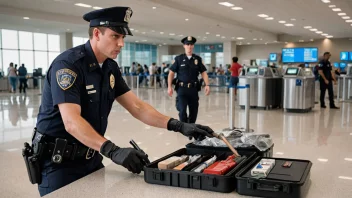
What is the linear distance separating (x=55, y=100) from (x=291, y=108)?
329 inches

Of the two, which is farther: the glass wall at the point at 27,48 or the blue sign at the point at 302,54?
the glass wall at the point at 27,48

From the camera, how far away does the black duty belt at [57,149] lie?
162cm

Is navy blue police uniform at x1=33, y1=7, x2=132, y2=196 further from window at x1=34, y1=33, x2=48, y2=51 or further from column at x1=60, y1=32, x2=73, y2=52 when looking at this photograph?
window at x1=34, y1=33, x2=48, y2=51

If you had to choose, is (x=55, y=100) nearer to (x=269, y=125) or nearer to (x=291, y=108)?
(x=269, y=125)

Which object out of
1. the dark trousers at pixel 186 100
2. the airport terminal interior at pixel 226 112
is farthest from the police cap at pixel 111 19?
the dark trousers at pixel 186 100

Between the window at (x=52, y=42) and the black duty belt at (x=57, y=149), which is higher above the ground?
the window at (x=52, y=42)

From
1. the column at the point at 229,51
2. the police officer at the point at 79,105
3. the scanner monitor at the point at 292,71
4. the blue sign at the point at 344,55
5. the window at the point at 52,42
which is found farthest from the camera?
the column at the point at 229,51

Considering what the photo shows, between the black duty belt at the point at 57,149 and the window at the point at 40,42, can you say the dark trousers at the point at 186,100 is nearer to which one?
the black duty belt at the point at 57,149

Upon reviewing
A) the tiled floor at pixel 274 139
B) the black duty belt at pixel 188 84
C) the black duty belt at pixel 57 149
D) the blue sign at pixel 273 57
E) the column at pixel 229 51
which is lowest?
the tiled floor at pixel 274 139

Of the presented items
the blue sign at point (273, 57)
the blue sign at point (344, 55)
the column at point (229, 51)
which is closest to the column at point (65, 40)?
the column at point (229, 51)

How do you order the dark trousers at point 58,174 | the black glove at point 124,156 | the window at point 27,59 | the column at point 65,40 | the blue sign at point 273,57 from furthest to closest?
the blue sign at point 273,57 < the window at point 27,59 < the column at point 65,40 < the dark trousers at point 58,174 < the black glove at point 124,156

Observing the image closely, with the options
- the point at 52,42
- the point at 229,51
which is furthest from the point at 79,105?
the point at 229,51

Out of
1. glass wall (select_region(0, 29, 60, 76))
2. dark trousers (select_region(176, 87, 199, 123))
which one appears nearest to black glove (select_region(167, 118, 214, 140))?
dark trousers (select_region(176, 87, 199, 123))

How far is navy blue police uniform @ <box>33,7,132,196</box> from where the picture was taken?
1.57 m
